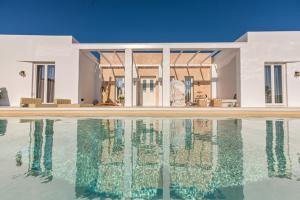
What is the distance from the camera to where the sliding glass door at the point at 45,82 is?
12.2 m

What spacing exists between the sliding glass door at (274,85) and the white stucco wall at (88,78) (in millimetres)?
11525

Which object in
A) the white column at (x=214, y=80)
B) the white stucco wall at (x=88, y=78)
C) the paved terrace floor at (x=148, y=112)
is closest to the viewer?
the paved terrace floor at (x=148, y=112)

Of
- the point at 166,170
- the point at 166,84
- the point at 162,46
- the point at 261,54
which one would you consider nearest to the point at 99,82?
the point at 162,46

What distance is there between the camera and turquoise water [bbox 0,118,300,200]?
7.12 ft

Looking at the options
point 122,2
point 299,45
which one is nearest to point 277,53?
point 299,45

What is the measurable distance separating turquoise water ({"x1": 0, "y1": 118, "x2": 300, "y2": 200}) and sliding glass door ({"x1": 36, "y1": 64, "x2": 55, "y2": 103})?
8.52m

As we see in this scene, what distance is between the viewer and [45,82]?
1222 cm

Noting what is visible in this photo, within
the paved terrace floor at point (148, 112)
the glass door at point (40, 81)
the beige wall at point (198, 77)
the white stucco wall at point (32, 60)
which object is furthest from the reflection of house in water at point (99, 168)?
the beige wall at point (198, 77)

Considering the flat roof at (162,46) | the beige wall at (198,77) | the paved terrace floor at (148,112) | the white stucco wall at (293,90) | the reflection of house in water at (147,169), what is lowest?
the reflection of house in water at (147,169)

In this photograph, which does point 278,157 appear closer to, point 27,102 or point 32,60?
point 27,102

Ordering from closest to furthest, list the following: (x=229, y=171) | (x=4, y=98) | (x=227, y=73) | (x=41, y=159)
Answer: (x=229, y=171) → (x=41, y=159) → (x=4, y=98) → (x=227, y=73)

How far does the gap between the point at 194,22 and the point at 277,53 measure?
17.6m

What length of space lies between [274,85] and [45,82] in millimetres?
14179

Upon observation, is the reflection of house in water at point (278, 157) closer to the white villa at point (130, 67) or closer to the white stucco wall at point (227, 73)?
the white villa at point (130, 67)
